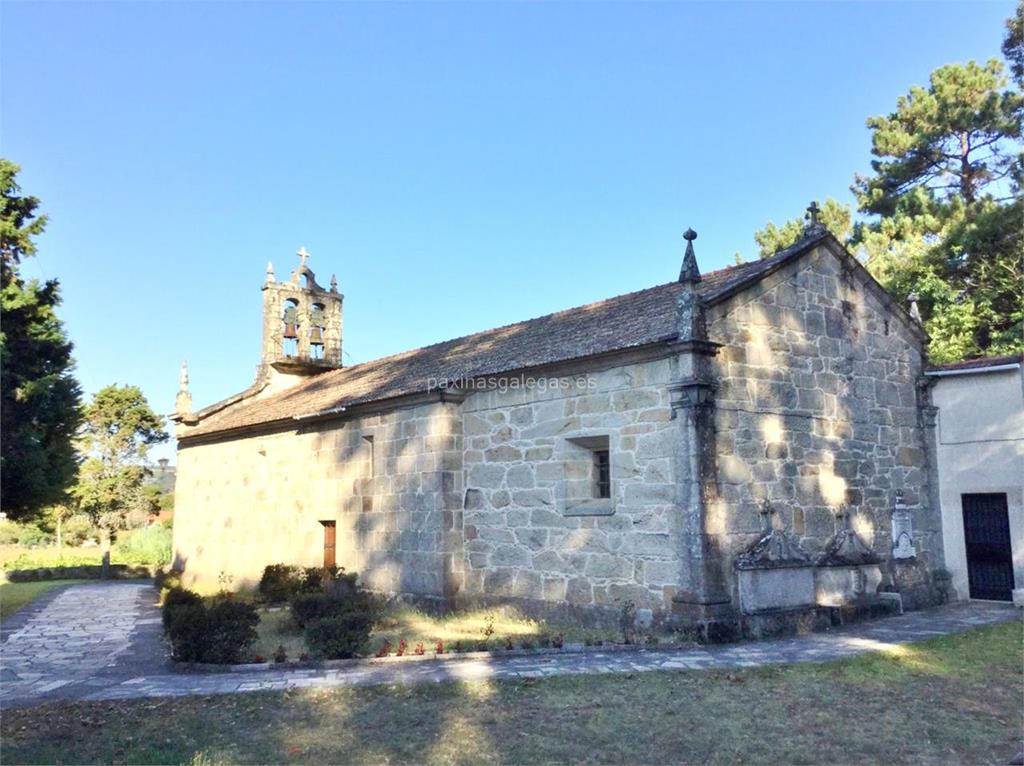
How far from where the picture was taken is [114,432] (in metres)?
33.5

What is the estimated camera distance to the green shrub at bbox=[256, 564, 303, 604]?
577 inches

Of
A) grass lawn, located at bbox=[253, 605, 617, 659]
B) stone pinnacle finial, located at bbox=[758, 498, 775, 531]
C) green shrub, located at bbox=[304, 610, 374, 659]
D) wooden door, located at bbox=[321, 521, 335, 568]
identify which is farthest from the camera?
wooden door, located at bbox=[321, 521, 335, 568]

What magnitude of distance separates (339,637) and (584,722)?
12.8ft

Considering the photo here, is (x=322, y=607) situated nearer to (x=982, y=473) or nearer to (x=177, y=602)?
(x=177, y=602)

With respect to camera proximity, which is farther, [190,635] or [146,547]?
[146,547]

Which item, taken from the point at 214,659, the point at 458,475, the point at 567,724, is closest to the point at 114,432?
the point at 458,475

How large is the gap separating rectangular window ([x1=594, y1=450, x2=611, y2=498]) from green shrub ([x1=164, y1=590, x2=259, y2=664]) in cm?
533

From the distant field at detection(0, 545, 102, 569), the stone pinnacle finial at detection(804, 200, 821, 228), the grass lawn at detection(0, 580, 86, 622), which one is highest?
the stone pinnacle finial at detection(804, 200, 821, 228)

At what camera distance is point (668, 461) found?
10.5m

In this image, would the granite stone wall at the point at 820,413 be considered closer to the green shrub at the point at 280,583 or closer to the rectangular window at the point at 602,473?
the rectangular window at the point at 602,473

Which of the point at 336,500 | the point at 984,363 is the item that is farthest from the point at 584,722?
the point at 984,363

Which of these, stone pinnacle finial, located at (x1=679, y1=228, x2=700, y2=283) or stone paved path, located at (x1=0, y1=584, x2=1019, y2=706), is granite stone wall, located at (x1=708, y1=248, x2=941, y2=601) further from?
stone paved path, located at (x1=0, y1=584, x2=1019, y2=706)

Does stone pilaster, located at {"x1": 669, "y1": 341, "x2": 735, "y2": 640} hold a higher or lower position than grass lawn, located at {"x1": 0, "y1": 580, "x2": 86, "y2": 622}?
higher

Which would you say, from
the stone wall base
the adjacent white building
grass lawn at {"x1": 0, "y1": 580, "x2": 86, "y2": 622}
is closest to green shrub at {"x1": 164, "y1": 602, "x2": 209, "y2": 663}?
grass lawn at {"x1": 0, "y1": 580, "x2": 86, "y2": 622}
